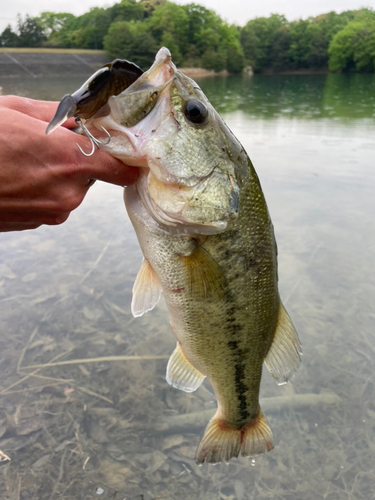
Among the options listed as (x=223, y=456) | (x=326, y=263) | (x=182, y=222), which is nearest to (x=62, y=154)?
(x=182, y=222)

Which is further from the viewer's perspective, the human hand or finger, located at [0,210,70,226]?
finger, located at [0,210,70,226]

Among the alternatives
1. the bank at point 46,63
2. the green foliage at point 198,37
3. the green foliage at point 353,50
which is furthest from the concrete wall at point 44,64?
the green foliage at point 353,50

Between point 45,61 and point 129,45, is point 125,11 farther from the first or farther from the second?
point 45,61

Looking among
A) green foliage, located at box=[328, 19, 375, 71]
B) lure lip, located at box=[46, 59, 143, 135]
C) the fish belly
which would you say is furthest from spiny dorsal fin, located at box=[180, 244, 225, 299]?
green foliage, located at box=[328, 19, 375, 71]

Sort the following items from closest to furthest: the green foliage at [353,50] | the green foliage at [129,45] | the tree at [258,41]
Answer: the green foliage at [129,45] < the green foliage at [353,50] < the tree at [258,41]

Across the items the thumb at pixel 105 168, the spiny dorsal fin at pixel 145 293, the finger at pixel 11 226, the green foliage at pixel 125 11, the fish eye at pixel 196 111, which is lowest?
the spiny dorsal fin at pixel 145 293

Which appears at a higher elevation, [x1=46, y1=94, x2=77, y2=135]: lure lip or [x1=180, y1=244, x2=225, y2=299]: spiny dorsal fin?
[x1=46, y1=94, x2=77, y2=135]: lure lip

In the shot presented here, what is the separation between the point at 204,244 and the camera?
1301 mm

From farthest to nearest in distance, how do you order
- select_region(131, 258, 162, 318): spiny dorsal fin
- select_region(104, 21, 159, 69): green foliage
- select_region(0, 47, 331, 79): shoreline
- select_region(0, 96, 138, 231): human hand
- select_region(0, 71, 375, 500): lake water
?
1. select_region(104, 21, 159, 69): green foliage
2. select_region(0, 47, 331, 79): shoreline
3. select_region(0, 71, 375, 500): lake water
4. select_region(131, 258, 162, 318): spiny dorsal fin
5. select_region(0, 96, 138, 231): human hand

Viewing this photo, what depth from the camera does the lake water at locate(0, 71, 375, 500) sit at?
196cm

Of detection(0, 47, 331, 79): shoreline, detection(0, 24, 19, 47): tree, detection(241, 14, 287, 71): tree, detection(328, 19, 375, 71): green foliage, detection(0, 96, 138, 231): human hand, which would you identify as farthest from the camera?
detection(241, 14, 287, 71): tree

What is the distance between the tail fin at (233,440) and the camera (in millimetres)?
1722

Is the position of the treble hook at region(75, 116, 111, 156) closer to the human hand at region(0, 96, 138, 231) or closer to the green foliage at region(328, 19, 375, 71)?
the human hand at region(0, 96, 138, 231)

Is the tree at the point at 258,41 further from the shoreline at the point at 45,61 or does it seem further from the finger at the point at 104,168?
the finger at the point at 104,168
